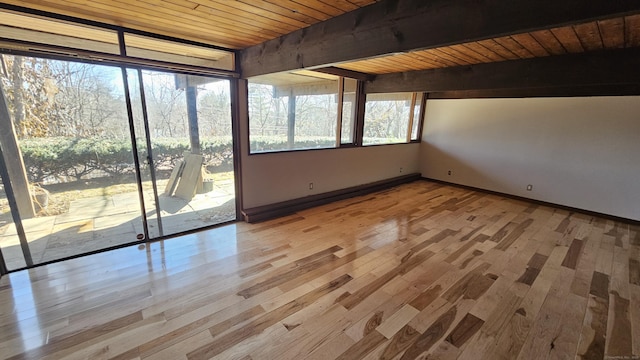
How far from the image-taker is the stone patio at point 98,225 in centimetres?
257

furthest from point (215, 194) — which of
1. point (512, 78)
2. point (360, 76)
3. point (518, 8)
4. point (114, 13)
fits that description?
point (512, 78)

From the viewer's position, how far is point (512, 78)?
10.9ft

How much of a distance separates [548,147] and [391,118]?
2.95 meters

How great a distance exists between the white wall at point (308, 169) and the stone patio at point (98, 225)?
547mm

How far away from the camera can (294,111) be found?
423cm

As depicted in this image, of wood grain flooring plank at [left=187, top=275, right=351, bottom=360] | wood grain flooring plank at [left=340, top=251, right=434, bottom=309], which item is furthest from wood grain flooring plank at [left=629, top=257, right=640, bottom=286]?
wood grain flooring plank at [left=187, top=275, right=351, bottom=360]

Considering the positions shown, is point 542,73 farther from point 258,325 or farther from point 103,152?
point 103,152

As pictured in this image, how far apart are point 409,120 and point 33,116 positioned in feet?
20.5

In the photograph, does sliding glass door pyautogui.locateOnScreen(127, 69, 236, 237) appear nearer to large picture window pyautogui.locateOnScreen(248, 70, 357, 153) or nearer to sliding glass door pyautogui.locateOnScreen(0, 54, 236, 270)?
sliding glass door pyautogui.locateOnScreen(0, 54, 236, 270)

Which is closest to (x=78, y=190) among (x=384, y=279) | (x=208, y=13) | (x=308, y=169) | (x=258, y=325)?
(x=208, y=13)

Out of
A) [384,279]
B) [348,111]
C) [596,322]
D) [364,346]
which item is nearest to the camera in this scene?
[364,346]

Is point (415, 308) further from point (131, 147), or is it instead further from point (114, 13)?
point (114, 13)

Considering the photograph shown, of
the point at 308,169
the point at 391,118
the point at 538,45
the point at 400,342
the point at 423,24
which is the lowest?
the point at 400,342

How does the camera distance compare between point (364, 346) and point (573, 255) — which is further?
point (573, 255)
